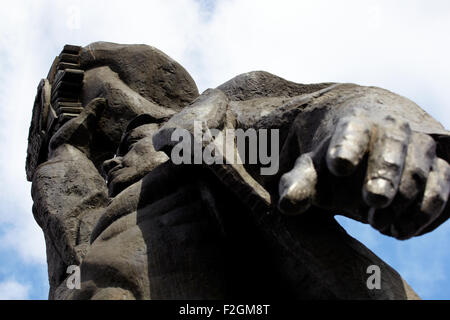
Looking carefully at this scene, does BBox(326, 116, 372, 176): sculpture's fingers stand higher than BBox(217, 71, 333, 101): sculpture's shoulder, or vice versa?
BBox(217, 71, 333, 101): sculpture's shoulder

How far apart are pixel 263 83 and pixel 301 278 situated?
2.61ft

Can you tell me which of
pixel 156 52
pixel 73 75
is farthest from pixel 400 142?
pixel 73 75

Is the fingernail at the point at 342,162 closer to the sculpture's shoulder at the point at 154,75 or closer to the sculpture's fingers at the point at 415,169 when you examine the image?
the sculpture's fingers at the point at 415,169

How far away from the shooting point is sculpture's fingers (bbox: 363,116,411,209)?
1289 millimetres

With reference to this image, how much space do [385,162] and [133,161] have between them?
4.06 feet

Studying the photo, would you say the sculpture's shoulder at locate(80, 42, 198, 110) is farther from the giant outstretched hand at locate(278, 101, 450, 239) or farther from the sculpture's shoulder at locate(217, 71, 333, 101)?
the giant outstretched hand at locate(278, 101, 450, 239)

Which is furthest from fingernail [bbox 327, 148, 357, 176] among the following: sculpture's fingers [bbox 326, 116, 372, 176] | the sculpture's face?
the sculpture's face

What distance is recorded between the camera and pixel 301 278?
173 centimetres

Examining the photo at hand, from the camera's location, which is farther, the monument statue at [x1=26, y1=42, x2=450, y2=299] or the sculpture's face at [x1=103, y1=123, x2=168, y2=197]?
the sculpture's face at [x1=103, y1=123, x2=168, y2=197]

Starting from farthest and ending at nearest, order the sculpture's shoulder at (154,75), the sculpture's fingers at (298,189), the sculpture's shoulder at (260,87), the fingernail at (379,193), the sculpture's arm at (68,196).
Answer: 1. the sculpture's shoulder at (154,75)
2. the sculpture's arm at (68,196)
3. the sculpture's shoulder at (260,87)
4. the sculpture's fingers at (298,189)
5. the fingernail at (379,193)

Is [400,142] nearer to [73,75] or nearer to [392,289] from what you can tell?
[392,289]

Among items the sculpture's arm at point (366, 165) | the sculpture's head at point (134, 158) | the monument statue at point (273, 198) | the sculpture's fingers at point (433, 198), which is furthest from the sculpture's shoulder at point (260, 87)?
the sculpture's fingers at point (433, 198)

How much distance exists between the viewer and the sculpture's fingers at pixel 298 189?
1395 mm
